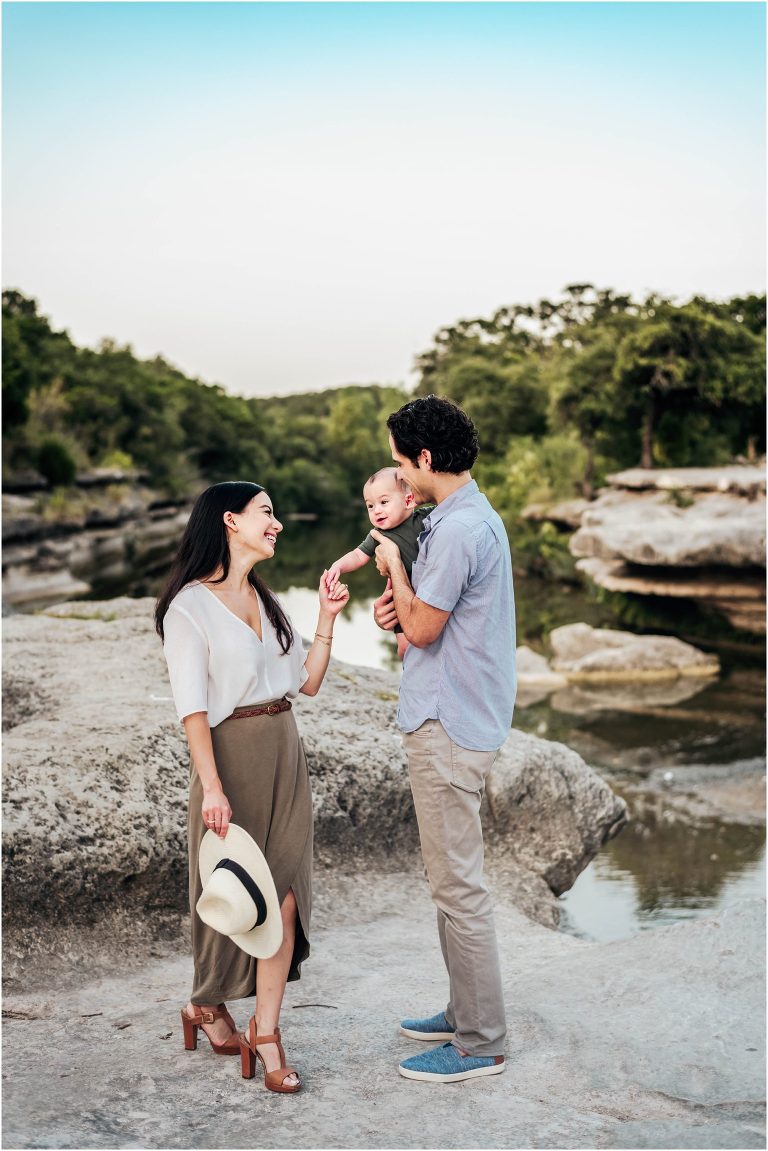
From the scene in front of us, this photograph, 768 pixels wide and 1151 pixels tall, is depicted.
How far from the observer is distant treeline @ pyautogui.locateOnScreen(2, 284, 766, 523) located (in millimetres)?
32094

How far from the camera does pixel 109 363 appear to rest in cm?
6056

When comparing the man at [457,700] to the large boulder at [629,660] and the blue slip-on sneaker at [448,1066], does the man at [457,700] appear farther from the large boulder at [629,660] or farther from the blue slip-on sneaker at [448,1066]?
the large boulder at [629,660]

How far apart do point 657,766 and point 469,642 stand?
8797 millimetres

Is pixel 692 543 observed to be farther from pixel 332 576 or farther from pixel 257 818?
pixel 257 818

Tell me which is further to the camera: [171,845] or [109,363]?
[109,363]

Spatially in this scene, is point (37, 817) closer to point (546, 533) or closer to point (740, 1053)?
point (740, 1053)

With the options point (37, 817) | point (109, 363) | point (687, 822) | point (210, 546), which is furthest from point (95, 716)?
point (109, 363)

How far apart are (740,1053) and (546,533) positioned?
2848 centimetres

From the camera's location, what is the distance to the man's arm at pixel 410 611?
3.30m

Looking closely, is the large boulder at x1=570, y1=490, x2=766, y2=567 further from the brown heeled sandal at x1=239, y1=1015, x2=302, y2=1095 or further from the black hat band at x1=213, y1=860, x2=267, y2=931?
the black hat band at x1=213, y1=860, x2=267, y2=931

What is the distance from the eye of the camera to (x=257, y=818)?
3.38 metres

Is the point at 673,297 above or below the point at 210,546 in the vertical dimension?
above

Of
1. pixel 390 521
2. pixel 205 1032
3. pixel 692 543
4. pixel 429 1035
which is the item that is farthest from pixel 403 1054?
pixel 692 543

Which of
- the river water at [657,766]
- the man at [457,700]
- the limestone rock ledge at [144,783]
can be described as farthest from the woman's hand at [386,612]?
the river water at [657,766]
